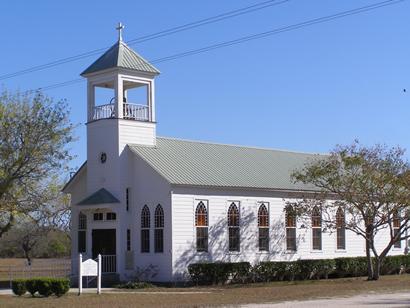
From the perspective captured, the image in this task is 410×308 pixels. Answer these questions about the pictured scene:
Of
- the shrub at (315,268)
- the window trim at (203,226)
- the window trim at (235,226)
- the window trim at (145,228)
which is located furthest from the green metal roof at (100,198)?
the shrub at (315,268)

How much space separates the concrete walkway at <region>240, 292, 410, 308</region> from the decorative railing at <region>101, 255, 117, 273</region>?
14345 millimetres

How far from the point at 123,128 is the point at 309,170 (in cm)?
939

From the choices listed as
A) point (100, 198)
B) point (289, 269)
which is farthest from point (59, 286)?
point (289, 269)

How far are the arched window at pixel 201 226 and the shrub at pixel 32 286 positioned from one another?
1106 centimetres

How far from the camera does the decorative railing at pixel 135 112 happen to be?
41.9m

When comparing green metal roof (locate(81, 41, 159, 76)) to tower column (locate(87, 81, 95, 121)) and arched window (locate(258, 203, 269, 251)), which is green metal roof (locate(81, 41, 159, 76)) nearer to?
tower column (locate(87, 81, 95, 121))

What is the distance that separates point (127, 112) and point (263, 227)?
943 centimetres

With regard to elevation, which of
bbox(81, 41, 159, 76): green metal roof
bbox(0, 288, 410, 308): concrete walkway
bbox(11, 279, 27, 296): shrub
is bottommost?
bbox(0, 288, 410, 308): concrete walkway

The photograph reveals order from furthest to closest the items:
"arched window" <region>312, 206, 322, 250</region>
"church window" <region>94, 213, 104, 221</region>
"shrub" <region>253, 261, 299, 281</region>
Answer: "arched window" <region>312, 206, 322, 250</region>, "church window" <region>94, 213, 104, 221</region>, "shrub" <region>253, 261, 299, 281</region>

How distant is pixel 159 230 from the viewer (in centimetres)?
4006

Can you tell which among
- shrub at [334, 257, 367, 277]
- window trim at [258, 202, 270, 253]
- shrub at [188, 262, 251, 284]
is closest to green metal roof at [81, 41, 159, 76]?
window trim at [258, 202, 270, 253]

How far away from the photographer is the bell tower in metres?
41.2

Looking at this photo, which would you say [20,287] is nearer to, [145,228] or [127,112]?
[145,228]

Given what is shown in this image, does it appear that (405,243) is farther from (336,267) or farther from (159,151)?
(159,151)
